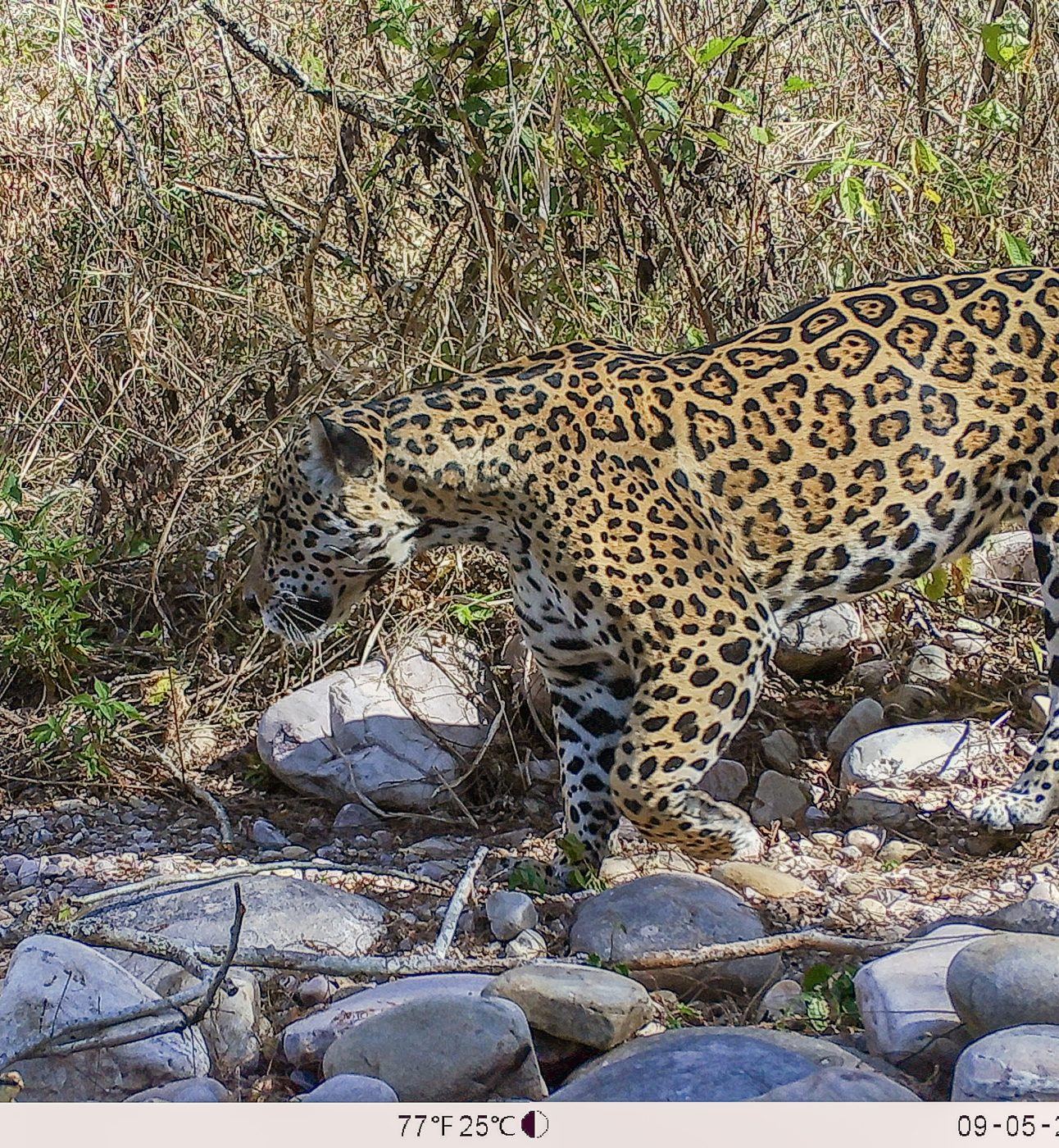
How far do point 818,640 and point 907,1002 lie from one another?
2439mm

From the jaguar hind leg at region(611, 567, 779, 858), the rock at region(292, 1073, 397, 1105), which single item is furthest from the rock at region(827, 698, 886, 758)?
the rock at region(292, 1073, 397, 1105)

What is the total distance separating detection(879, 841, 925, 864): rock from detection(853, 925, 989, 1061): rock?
3.96ft

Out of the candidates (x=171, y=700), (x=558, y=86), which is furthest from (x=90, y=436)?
(x=558, y=86)

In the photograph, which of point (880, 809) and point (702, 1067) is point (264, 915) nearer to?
point (702, 1067)

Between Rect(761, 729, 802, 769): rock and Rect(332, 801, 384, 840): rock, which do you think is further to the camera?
Rect(761, 729, 802, 769): rock

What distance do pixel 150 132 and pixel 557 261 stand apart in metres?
1.95

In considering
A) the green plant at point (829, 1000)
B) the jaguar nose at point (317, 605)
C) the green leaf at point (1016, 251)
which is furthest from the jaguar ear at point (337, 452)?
the green leaf at point (1016, 251)

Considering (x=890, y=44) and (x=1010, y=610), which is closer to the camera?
(x=1010, y=610)

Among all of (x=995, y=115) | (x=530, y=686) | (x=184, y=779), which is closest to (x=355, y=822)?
(x=184, y=779)

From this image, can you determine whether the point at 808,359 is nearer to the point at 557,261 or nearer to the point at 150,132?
the point at 557,261

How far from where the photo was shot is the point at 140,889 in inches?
173

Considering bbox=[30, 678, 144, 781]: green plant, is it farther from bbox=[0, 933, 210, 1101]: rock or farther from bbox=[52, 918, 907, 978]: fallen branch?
bbox=[0, 933, 210, 1101]: rock

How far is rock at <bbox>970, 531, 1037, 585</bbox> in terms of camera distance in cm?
595

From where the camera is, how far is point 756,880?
4.57m
